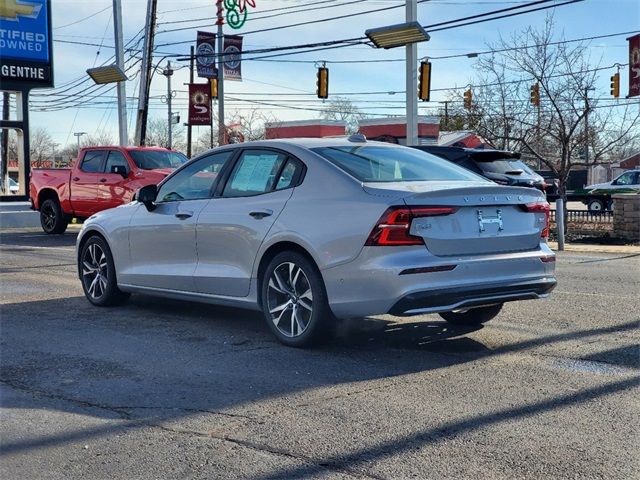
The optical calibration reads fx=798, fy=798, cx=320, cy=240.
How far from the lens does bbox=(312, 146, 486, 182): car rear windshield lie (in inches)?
241

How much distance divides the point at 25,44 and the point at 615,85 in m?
22.9

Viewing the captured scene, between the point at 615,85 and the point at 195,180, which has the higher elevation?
the point at 615,85

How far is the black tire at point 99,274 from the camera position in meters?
7.97

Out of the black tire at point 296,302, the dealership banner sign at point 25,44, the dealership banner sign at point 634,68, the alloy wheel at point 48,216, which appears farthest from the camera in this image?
the dealership banner sign at point 25,44

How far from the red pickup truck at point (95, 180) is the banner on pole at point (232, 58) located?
49.2 feet

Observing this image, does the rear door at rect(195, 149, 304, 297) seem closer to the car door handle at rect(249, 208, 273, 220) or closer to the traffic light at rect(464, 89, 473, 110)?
the car door handle at rect(249, 208, 273, 220)

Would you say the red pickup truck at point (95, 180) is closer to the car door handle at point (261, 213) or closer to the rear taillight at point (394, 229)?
the car door handle at point (261, 213)

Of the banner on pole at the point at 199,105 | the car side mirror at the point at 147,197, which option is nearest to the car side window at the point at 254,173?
the car side mirror at the point at 147,197

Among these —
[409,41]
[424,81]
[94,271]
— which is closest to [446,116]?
[424,81]

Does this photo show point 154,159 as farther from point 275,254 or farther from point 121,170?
point 275,254

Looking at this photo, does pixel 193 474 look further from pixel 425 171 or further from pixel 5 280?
pixel 5 280

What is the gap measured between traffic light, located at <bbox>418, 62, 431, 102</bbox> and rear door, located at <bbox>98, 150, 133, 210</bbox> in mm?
12467

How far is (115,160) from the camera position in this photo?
1658 cm

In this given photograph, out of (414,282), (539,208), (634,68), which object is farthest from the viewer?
(634,68)
